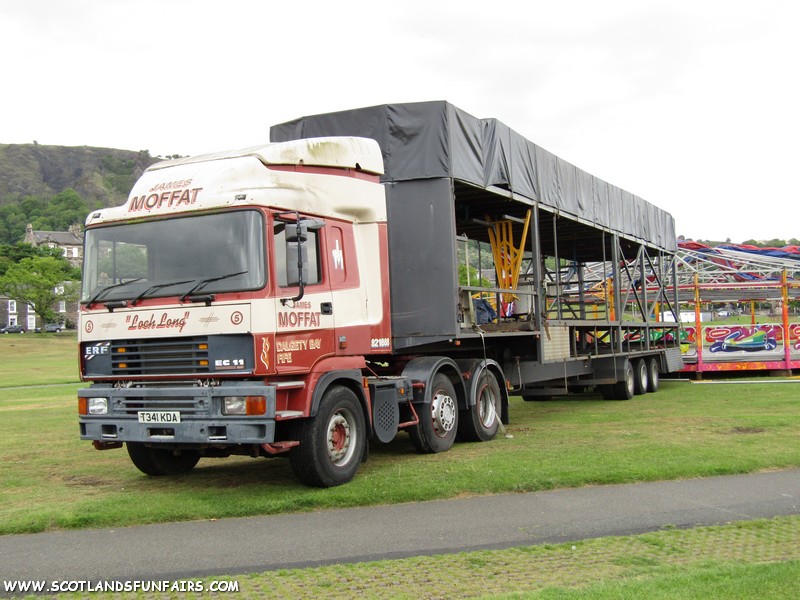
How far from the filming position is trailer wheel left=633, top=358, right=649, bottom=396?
20.1m

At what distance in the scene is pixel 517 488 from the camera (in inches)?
324

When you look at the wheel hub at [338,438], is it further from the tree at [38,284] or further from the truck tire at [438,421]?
the tree at [38,284]

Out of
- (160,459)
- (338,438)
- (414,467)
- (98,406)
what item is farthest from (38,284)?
(338,438)

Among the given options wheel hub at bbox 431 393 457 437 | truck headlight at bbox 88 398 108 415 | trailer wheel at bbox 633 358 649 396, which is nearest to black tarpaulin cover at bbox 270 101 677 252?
wheel hub at bbox 431 393 457 437

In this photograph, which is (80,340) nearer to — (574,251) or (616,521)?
(616,521)

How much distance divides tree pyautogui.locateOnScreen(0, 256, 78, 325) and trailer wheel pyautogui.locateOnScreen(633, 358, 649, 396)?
72618 mm

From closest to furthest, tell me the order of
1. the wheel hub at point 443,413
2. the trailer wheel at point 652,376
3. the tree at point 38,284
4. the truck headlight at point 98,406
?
the truck headlight at point 98,406
the wheel hub at point 443,413
the trailer wheel at point 652,376
the tree at point 38,284

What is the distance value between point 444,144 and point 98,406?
17.7 feet

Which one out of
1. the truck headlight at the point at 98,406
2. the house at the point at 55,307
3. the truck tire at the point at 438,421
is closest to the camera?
the truck headlight at the point at 98,406

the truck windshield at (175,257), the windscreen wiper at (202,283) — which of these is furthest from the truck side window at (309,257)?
the windscreen wiper at (202,283)

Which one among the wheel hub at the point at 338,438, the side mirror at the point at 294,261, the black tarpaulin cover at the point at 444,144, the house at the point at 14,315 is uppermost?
the house at the point at 14,315

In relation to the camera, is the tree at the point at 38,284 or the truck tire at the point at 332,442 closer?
the truck tire at the point at 332,442

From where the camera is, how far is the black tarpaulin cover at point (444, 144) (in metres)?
10.9

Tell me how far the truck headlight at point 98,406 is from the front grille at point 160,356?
311mm
